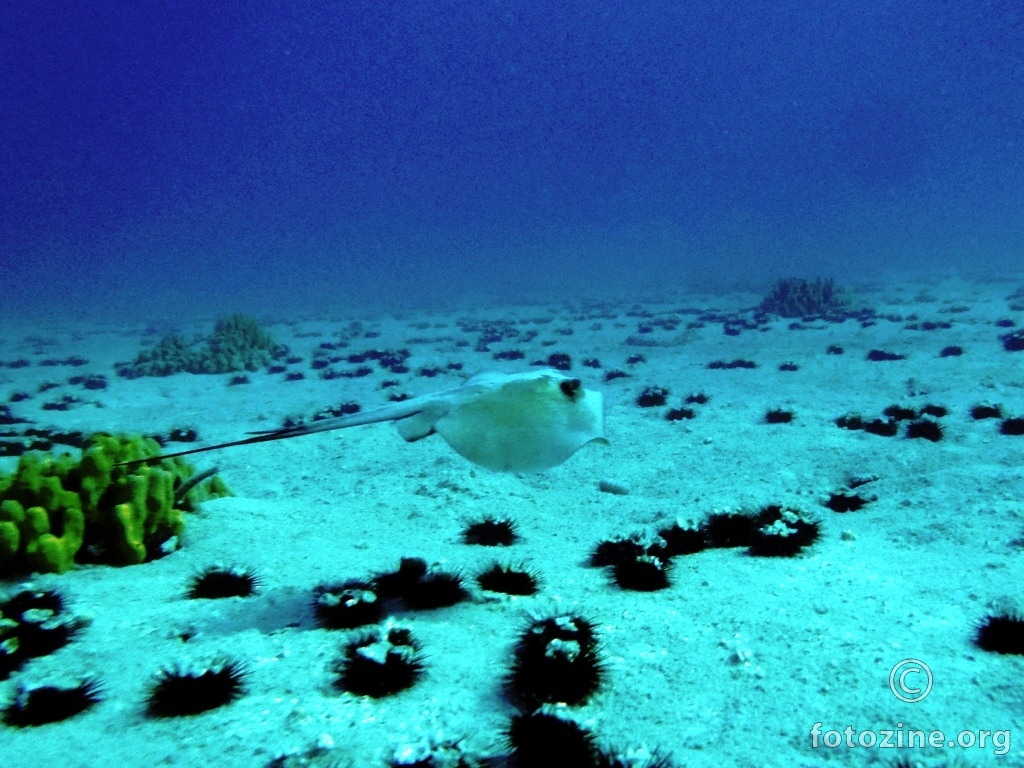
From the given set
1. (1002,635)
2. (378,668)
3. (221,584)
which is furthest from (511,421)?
(1002,635)

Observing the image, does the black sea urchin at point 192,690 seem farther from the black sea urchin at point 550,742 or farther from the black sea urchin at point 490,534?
the black sea urchin at point 490,534

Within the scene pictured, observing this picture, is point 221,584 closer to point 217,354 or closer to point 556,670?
point 556,670

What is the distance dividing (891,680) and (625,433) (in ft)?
24.1

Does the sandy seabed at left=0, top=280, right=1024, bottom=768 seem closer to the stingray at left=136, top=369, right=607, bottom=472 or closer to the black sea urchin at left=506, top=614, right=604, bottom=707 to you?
the black sea urchin at left=506, top=614, right=604, bottom=707

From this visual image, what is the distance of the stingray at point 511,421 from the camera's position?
466 cm

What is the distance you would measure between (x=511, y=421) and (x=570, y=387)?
612mm

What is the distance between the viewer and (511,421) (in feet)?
15.9

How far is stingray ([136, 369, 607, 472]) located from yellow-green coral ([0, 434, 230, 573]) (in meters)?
2.12

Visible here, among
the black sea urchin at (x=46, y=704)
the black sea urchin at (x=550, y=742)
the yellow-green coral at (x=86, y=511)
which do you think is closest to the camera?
the black sea urchin at (x=550, y=742)

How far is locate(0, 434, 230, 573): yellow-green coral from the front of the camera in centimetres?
566

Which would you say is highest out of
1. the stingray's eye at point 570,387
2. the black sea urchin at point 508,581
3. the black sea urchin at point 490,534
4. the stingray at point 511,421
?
the stingray's eye at point 570,387

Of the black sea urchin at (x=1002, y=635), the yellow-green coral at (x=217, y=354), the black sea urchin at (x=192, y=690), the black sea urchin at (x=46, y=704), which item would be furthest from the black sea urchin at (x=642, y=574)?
the yellow-green coral at (x=217, y=354)

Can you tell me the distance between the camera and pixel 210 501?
25.6 feet

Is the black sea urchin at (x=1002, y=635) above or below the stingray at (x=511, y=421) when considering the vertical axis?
below
